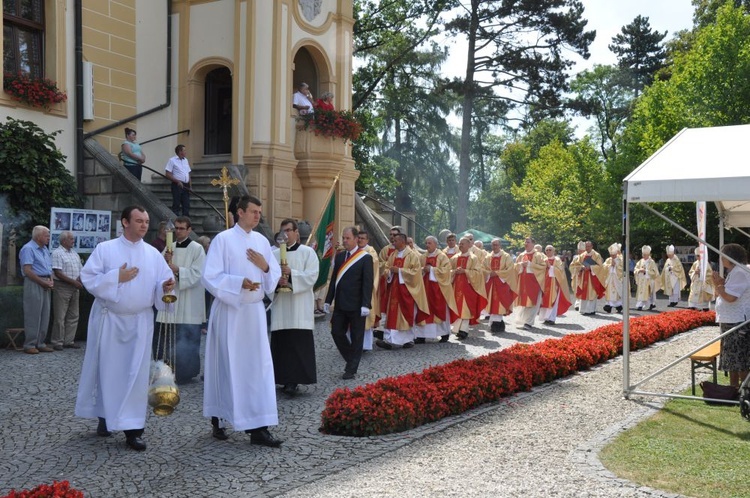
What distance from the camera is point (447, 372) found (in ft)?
29.6

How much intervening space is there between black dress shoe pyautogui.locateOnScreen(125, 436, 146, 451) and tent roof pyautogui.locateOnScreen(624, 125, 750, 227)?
538 cm

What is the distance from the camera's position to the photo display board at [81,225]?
42.9ft

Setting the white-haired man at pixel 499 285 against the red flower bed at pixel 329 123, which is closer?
the white-haired man at pixel 499 285

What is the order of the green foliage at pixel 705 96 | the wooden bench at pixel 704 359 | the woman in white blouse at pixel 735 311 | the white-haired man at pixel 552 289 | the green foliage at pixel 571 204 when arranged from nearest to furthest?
the woman in white blouse at pixel 735 311 < the wooden bench at pixel 704 359 < the white-haired man at pixel 552 289 < the green foliage at pixel 705 96 < the green foliage at pixel 571 204

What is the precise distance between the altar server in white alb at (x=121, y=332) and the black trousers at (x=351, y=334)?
134 inches

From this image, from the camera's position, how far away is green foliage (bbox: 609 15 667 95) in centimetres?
5331

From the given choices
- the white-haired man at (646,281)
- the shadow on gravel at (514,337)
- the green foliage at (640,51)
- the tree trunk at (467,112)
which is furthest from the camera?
the green foliage at (640,51)

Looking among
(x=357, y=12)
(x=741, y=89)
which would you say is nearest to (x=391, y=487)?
(x=357, y=12)

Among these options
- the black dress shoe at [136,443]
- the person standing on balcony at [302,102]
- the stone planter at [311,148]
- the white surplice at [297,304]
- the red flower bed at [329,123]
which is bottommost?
the black dress shoe at [136,443]

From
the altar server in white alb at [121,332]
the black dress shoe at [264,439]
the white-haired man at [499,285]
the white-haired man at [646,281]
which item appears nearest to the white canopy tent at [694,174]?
the black dress shoe at [264,439]

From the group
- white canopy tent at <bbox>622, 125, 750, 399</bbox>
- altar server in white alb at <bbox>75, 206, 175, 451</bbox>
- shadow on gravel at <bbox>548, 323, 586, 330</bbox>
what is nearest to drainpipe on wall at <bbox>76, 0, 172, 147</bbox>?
shadow on gravel at <bbox>548, 323, 586, 330</bbox>

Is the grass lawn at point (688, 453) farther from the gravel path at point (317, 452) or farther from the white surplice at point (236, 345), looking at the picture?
the white surplice at point (236, 345)

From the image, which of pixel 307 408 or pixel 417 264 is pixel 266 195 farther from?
pixel 307 408

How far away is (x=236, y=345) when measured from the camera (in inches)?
272
